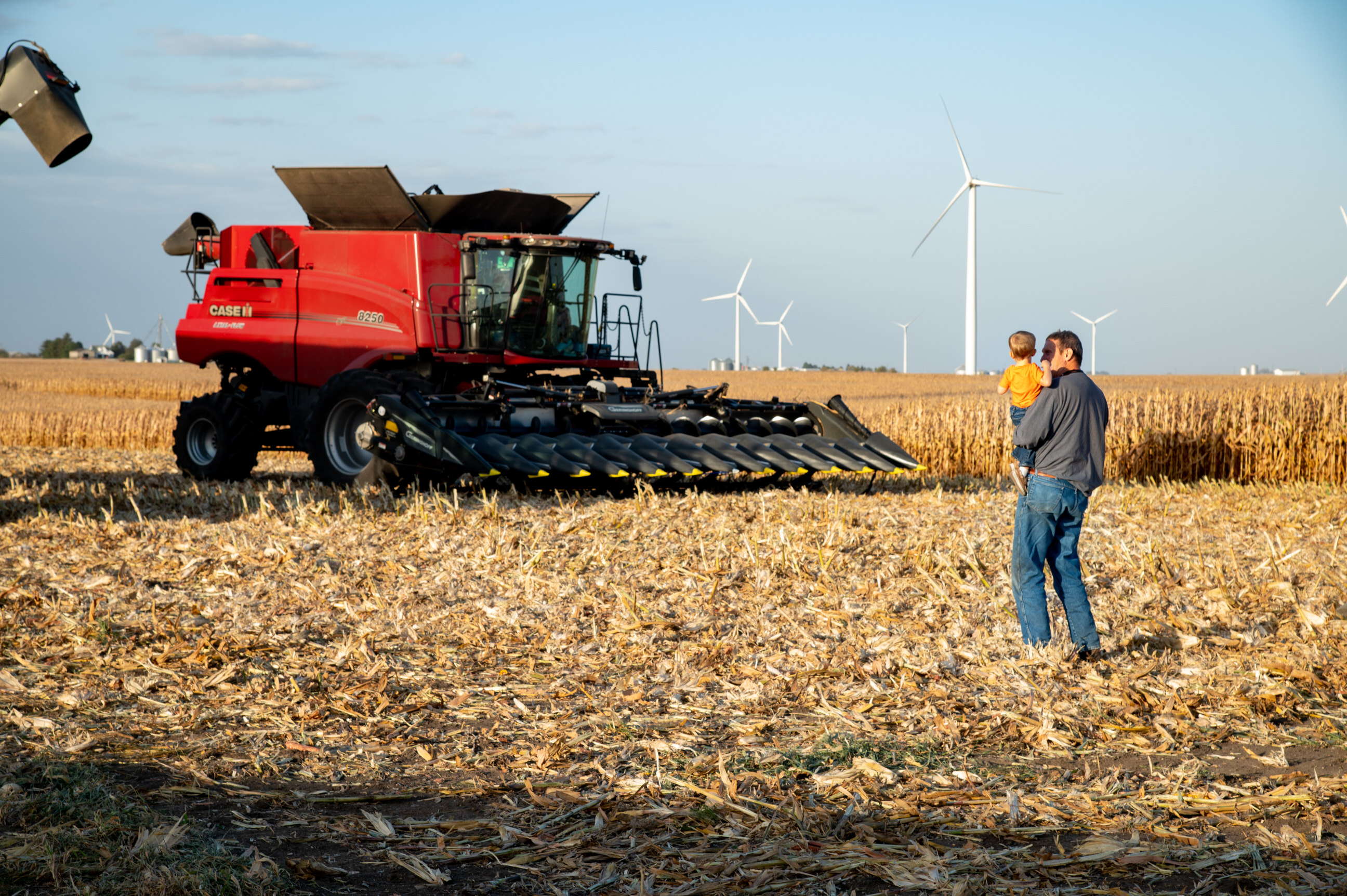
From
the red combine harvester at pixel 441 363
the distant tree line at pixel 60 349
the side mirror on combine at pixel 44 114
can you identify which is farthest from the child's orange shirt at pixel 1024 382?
the distant tree line at pixel 60 349

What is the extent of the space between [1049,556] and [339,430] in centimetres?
881

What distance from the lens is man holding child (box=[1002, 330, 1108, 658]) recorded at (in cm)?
586

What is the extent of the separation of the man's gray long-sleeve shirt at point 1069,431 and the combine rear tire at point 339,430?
27.3ft

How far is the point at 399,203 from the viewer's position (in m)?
13.6

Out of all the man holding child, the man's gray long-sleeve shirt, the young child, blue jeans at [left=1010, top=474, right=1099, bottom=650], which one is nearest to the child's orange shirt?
the young child

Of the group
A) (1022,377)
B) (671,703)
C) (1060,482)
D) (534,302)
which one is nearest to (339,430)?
(534,302)

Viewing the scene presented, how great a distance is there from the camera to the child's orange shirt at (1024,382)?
6.45 metres

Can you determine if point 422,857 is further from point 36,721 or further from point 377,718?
point 36,721

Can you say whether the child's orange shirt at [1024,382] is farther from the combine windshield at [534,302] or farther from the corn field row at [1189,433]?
the corn field row at [1189,433]

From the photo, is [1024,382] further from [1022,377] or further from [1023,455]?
[1023,455]

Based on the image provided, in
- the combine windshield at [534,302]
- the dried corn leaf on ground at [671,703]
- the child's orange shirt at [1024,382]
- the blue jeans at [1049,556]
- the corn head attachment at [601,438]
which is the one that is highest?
the combine windshield at [534,302]

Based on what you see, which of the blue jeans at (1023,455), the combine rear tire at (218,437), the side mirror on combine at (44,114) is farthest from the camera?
the combine rear tire at (218,437)

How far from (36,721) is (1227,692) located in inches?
215

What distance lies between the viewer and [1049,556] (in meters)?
6.07
